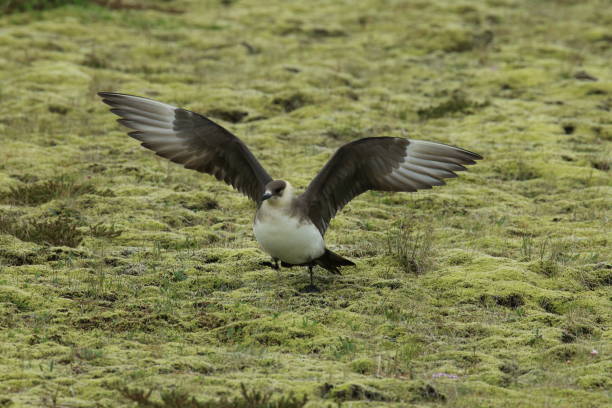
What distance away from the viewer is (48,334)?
21.6 ft

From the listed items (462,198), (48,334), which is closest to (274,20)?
(462,198)

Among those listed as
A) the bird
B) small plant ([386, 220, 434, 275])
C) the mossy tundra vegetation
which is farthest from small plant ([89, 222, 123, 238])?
small plant ([386, 220, 434, 275])

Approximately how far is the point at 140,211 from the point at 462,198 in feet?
13.0

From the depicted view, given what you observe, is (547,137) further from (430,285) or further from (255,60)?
(255,60)

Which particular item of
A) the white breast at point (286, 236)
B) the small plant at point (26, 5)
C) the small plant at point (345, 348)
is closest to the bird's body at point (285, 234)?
the white breast at point (286, 236)

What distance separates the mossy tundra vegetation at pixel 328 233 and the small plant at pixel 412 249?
0.03 meters

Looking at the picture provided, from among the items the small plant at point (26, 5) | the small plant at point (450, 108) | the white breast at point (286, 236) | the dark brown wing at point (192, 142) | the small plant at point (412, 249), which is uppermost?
the small plant at point (26, 5)

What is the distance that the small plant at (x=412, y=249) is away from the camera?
8.55m

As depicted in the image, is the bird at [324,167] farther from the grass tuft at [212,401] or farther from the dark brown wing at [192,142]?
the grass tuft at [212,401]

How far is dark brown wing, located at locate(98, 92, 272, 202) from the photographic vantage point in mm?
8398

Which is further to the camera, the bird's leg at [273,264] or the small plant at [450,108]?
the small plant at [450,108]

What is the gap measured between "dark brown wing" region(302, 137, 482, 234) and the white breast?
1.90ft

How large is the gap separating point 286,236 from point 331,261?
76 centimetres

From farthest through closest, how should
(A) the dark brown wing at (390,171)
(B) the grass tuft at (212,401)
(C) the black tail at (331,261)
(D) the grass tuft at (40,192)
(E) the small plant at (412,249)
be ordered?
(D) the grass tuft at (40,192)
(E) the small plant at (412,249)
(A) the dark brown wing at (390,171)
(C) the black tail at (331,261)
(B) the grass tuft at (212,401)
